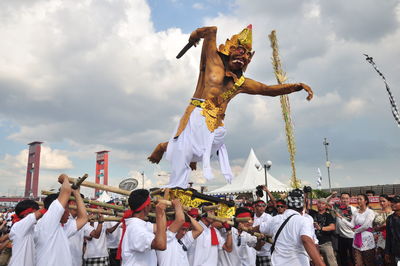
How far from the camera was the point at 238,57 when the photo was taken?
566 cm

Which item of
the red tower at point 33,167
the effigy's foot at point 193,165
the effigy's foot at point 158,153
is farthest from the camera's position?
the red tower at point 33,167

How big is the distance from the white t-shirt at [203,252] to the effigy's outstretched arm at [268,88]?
2.45 m

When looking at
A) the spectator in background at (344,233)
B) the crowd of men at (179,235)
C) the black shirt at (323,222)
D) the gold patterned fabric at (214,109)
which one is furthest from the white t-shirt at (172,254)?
the spectator in background at (344,233)

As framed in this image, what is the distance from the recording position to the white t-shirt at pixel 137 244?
3.14m

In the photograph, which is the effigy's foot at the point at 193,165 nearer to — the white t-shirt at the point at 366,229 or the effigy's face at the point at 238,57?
the effigy's face at the point at 238,57

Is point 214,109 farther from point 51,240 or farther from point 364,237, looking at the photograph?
point 364,237

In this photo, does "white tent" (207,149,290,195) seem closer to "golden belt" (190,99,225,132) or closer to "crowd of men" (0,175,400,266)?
"crowd of men" (0,175,400,266)

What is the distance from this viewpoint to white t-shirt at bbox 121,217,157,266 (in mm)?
→ 3145

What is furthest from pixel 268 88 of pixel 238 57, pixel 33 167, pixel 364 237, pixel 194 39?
pixel 33 167

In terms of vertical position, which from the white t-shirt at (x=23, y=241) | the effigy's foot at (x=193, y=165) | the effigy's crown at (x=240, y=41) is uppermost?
the effigy's crown at (x=240, y=41)

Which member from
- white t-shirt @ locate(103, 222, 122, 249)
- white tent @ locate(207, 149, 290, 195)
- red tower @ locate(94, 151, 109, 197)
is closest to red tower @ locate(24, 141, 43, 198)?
red tower @ locate(94, 151, 109, 197)

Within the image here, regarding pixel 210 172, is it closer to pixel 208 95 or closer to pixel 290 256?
pixel 208 95

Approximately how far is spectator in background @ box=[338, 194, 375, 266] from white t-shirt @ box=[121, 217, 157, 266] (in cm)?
534

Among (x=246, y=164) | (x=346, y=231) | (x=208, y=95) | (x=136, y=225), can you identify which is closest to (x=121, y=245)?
(x=136, y=225)
